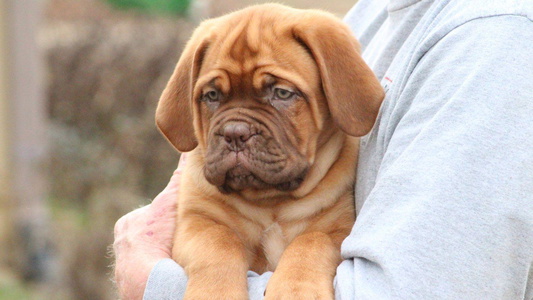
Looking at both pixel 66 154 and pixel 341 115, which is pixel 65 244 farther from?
pixel 341 115

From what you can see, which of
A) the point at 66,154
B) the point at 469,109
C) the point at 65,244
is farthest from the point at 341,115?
the point at 66,154

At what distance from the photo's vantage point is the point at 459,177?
2.26m


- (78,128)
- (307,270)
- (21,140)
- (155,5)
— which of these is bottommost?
(78,128)

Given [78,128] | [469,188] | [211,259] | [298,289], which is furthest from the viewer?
[78,128]

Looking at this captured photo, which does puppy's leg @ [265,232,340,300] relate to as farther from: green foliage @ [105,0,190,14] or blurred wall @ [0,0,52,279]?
green foliage @ [105,0,190,14]

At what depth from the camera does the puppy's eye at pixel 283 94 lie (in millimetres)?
3205

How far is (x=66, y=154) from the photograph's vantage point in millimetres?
10211

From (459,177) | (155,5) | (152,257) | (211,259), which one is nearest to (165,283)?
(211,259)

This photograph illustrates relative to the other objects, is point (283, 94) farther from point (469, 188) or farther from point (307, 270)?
point (469, 188)

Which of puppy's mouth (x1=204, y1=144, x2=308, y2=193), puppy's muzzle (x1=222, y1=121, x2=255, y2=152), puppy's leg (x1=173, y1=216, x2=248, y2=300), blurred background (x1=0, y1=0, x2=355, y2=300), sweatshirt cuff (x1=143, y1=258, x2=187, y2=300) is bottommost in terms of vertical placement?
blurred background (x1=0, y1=0, x2=355, y2=300)

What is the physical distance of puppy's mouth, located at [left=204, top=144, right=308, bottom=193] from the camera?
10.3 ft

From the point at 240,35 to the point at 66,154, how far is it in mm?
7329

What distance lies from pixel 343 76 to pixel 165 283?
3.55ft

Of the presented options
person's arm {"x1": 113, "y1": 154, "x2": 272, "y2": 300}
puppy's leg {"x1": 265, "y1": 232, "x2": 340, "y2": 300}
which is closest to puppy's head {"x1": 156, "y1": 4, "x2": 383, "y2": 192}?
→ puppy's leg {"x1": 265, "y1": 232, "x2": 340, "y2": 300}
